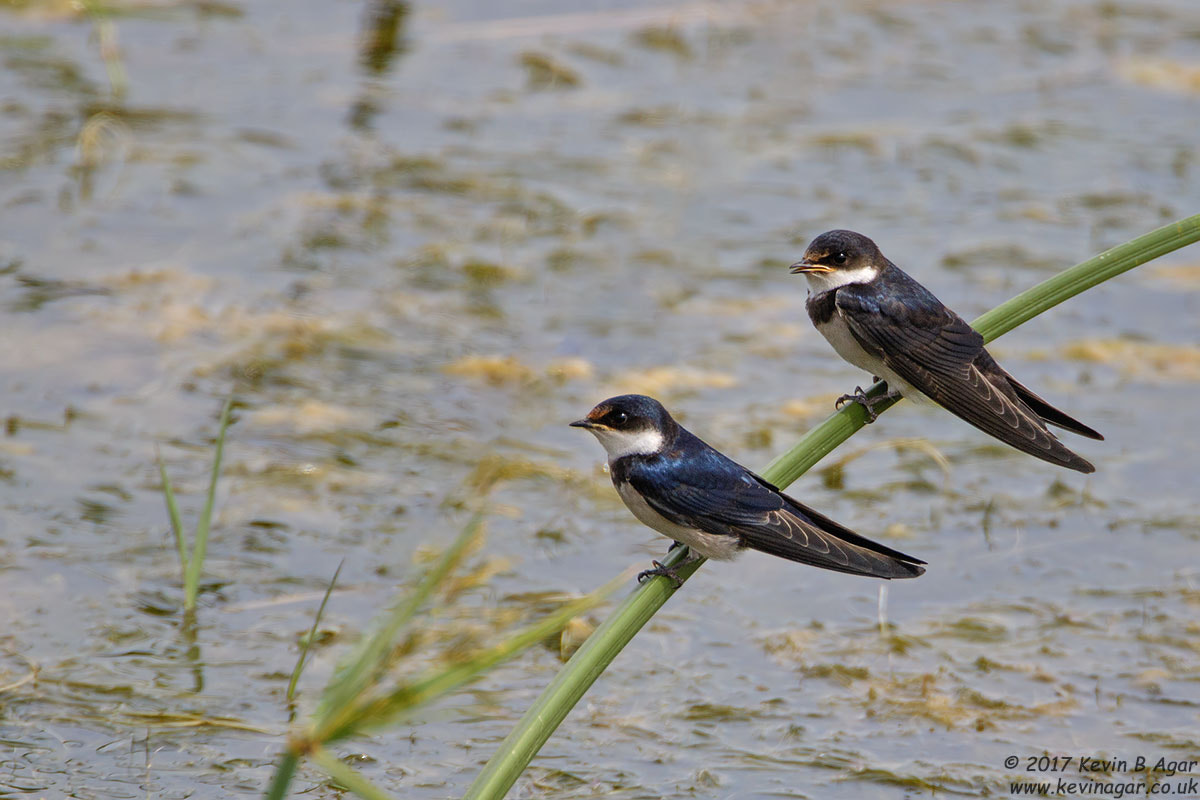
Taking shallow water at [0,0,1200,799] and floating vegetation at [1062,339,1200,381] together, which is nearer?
shallow water at [0,0,1200,799]

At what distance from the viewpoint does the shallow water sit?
399 centimetres

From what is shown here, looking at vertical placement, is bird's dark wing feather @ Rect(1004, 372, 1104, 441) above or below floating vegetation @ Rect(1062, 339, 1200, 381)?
above

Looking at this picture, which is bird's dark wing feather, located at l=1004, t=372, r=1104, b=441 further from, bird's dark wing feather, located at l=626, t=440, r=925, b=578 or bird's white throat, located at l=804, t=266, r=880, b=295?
bird's dark wing feather, located at l=626, t=440, r=925, b=578

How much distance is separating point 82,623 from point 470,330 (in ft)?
7.78

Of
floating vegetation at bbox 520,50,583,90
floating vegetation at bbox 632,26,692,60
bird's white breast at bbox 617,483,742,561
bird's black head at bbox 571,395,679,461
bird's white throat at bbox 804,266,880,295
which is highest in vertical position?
bird's white throat at bbox 804,266,880,295

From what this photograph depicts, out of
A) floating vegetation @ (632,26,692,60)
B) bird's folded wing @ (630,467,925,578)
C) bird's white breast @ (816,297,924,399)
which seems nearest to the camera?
bird's folded wing @ (630,467,925,578)

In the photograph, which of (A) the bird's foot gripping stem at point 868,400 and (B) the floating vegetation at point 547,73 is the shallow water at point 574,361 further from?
(A) the bird's foot gripping stem at point 868,400

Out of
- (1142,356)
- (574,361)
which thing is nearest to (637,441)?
(574,361)

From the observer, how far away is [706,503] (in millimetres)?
3029

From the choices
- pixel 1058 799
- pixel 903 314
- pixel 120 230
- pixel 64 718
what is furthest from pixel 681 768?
pixel 120 230

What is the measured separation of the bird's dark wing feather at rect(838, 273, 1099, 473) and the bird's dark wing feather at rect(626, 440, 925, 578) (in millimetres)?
481

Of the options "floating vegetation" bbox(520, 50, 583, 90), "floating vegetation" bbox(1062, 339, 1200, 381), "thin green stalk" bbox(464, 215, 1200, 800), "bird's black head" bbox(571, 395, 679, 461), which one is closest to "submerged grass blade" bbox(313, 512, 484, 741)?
"thin green stalk" bbox(464, 215, 1200, 800)

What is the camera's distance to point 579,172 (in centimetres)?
765

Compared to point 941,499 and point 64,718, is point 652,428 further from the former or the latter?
point 941,499
